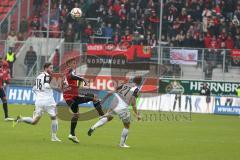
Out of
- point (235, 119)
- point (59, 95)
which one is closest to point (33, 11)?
Result: point (59, 95)

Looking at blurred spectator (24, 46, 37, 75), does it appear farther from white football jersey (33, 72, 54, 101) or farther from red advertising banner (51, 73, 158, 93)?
white football jersey (33, 72, 54, 101)

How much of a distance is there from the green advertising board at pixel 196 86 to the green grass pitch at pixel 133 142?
31.3ft

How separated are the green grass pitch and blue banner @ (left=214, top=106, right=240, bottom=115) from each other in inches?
291

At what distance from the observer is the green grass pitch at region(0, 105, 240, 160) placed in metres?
16.8

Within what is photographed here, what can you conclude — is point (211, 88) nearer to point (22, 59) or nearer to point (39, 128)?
point (22, 59)

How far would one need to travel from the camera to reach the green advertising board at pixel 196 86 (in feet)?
128

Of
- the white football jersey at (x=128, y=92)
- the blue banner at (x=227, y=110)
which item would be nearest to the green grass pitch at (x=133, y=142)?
the white football jersey at (x=128, y=92)

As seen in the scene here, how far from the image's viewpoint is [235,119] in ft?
110

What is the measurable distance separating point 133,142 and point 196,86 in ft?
62.6

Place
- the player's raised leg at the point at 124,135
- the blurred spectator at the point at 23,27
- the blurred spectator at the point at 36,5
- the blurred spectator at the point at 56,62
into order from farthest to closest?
the blurred spectator at the point at 36,5, the blurred spectator at the point at 23,27, the blurred spectator at the point at 56,62, the player's raised leg at the point at 124,135

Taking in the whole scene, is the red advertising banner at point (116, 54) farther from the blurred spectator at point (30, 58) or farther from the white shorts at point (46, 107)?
the white shorts at point (46, 107)

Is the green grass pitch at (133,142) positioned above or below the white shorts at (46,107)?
below

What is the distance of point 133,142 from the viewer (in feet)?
67.1

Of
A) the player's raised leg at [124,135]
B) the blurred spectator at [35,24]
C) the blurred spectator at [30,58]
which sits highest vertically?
the blurred spectator at [35,24]
